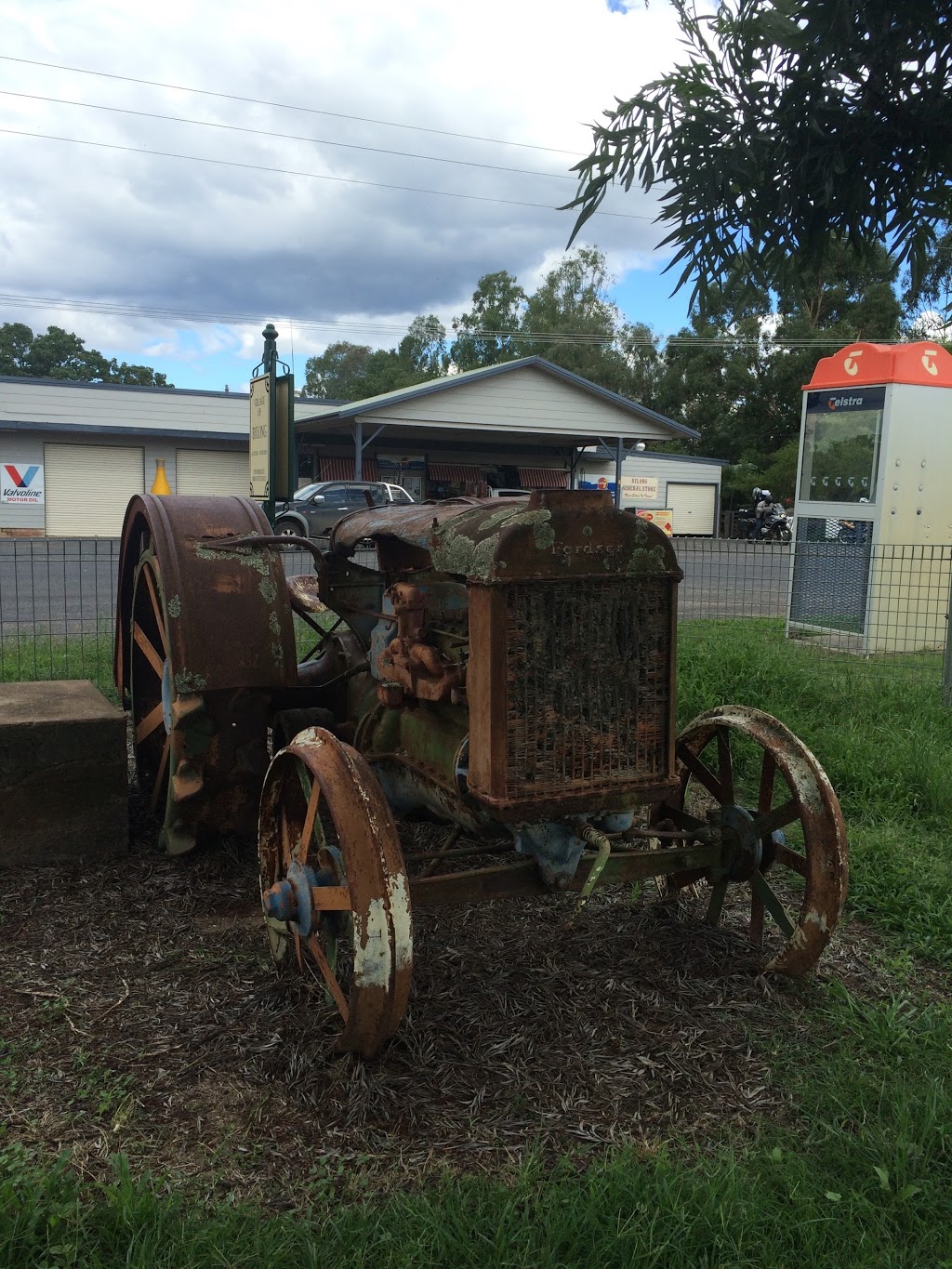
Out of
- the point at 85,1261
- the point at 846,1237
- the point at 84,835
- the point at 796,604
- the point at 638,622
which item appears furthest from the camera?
the point at 796,604

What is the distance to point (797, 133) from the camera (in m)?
3.05

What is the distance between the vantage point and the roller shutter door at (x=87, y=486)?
82.3 ft

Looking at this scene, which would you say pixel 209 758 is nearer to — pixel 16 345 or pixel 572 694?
pixel 572 694

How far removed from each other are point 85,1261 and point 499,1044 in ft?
3.68

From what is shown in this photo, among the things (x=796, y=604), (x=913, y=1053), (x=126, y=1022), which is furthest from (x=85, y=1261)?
(x=796, y=604)

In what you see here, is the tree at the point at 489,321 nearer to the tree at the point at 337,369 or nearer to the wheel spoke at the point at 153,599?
the tree at the point at 337,369

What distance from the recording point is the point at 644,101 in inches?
123

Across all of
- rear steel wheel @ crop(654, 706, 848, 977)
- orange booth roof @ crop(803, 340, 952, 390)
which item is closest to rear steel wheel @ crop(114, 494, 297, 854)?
rear steel wheel @ crop(654, 706, 848, 977)

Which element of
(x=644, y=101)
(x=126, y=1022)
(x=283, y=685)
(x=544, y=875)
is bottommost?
(x=126, y=1022)

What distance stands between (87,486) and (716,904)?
2504 cm

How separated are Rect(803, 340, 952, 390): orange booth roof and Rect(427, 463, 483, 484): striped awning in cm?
2024

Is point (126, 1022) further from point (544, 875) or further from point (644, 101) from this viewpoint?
point (644, 101)

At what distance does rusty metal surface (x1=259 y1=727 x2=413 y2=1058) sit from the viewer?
2256 mm

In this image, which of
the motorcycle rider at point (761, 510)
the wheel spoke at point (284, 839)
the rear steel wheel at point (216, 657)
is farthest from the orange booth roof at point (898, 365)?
the motorcycle rider at point (761, 510)
